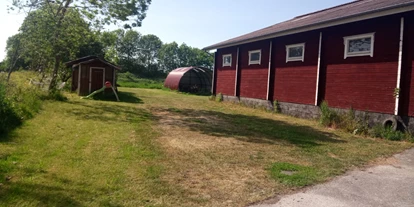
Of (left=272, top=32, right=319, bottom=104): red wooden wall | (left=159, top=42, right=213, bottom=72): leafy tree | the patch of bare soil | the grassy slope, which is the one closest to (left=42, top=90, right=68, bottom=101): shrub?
the patch of bare soil

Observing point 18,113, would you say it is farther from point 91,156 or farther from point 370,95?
point 370,95

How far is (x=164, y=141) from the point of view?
789cm

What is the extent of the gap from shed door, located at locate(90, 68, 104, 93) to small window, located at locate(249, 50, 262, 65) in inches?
404

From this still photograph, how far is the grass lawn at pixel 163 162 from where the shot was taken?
4188mm

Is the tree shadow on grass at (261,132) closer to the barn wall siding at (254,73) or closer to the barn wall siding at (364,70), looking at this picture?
the barn wall siding at (364,70)

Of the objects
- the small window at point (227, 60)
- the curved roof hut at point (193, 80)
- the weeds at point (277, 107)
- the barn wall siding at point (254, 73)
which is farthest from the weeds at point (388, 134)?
the curved roof hut at point (193, 80)

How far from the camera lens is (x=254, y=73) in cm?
1841

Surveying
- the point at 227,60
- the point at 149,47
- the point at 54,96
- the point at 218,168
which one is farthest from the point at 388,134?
the point at 149,47

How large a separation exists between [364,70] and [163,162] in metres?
8.95

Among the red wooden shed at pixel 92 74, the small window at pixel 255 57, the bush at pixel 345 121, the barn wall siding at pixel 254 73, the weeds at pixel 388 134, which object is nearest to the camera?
the weeds at pixel 388 134

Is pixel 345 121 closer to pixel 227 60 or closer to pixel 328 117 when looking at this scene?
pixel 328 117

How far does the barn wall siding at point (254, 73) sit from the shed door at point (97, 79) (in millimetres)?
9585

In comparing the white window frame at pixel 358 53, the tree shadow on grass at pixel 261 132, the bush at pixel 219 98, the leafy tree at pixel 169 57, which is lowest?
the tree shadow on grass at pixel 261 132

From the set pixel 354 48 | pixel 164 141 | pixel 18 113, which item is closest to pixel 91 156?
pixel 164 141
